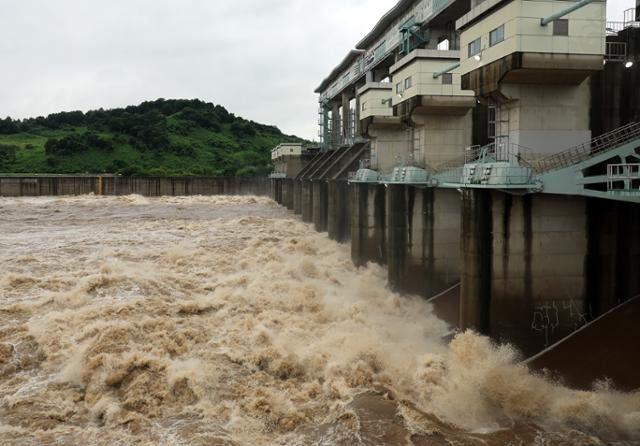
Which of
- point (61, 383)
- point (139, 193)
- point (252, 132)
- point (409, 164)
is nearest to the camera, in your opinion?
point (61, 383)

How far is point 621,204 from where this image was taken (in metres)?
13.7

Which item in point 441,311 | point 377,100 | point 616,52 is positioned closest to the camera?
point 616,52

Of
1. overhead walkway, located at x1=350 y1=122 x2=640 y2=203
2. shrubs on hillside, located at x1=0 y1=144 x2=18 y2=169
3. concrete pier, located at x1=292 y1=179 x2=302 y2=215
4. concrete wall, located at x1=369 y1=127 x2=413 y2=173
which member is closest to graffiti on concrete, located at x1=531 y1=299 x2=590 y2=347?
overhead walkway, located at x1=350 y1=122 x2=640 y2=203

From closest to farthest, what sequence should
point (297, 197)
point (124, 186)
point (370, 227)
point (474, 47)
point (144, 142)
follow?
1. point (474, 47)
2. point (370, 227)
3. point (297, 197)
4. point (124, 186)
5. point (144, 142)

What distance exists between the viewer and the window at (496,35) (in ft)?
44.2

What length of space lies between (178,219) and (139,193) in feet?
81.1

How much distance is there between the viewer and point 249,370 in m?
13.0

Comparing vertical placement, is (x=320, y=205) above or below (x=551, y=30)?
below

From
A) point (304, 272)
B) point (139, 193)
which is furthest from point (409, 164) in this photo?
point (139, 193)

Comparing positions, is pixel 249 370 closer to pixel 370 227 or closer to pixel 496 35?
A: pixel 496 35

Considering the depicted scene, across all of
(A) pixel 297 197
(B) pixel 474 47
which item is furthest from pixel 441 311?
(A) pixel 297 197

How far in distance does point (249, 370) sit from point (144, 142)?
83.9 m

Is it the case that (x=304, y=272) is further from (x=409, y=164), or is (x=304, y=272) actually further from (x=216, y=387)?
(x=216, y=387)

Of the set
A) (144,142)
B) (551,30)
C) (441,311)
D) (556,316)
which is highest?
(144,142)
